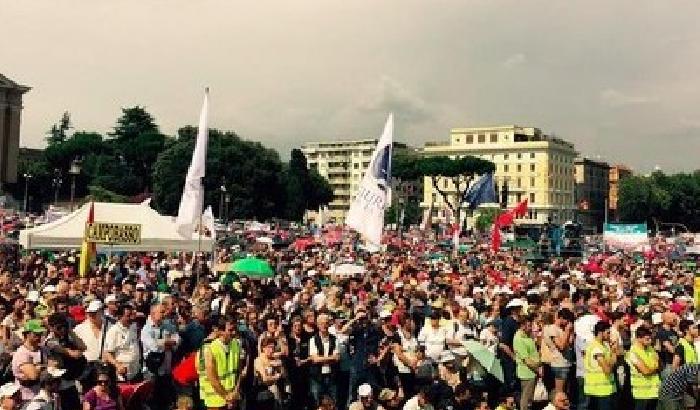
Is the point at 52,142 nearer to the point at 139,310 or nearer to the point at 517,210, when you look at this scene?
the point at 517,210

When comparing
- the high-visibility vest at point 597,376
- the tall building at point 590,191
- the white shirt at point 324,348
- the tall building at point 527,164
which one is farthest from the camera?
the tall building at point 590,191

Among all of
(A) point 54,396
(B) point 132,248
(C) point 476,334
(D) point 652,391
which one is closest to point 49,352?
(A) point 54,396

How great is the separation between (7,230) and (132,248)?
635 inches

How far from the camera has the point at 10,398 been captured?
696cm

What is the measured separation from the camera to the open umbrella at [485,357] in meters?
11.0

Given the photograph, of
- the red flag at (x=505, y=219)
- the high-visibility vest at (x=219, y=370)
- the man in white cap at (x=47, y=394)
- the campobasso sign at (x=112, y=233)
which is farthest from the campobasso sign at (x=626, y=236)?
the man in white cap at (x=47, y=394)

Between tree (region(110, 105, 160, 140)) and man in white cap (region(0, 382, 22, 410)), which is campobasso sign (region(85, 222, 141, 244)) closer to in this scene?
man in white cap (region(0, 382, 22, 410))

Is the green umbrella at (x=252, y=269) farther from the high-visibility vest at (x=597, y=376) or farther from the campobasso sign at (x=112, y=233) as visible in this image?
the high-visibility vest at (x=597, y=376)

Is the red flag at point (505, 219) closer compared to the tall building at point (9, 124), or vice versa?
the red flag at point (505, 219)

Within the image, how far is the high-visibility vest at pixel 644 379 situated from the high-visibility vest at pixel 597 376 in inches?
13.4

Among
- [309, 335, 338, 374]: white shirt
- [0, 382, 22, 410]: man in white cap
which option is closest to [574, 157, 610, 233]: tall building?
[309, 335, 338, 374]: white shirt

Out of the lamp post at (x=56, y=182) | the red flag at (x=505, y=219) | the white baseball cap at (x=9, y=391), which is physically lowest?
the white baseball cap at (x=9, y=391)

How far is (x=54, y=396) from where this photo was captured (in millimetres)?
7582

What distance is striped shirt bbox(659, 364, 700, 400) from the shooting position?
9977mm
